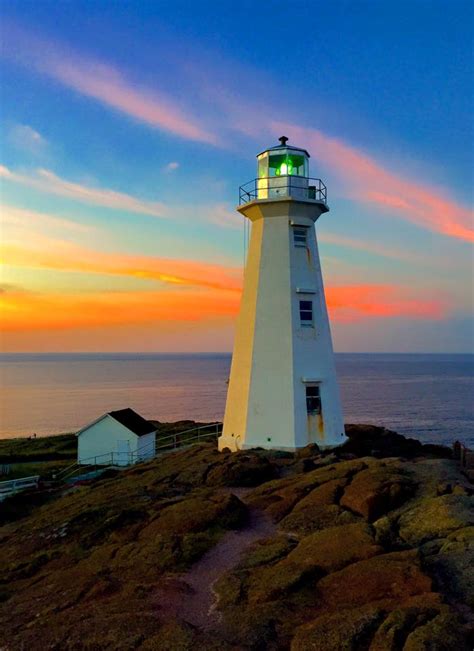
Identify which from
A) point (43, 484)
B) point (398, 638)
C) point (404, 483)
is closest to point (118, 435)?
point (43, 484)

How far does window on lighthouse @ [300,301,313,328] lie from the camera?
19.6m

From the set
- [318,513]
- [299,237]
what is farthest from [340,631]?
[299,237]

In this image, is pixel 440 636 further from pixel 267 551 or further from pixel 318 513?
pixel 318 513

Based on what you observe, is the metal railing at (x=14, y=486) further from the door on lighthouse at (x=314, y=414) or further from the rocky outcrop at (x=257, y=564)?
the door on lighthouse at (x=314, y=414)

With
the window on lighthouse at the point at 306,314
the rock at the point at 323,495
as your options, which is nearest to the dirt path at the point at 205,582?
the rock at the point at 323,495

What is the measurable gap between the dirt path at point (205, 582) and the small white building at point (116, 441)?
53.5 feet

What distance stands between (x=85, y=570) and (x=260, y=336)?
10.4 m

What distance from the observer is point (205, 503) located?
12352 mm

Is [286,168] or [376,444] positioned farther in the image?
[376,444]

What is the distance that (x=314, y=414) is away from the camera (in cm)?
1922

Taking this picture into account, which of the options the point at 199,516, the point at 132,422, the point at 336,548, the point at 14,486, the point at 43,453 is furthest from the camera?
the point at 43,453

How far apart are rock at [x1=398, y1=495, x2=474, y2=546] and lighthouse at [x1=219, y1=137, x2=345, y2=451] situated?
795cm

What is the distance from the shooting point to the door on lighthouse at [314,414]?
19.1 meters

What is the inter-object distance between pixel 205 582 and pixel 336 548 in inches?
89.3
